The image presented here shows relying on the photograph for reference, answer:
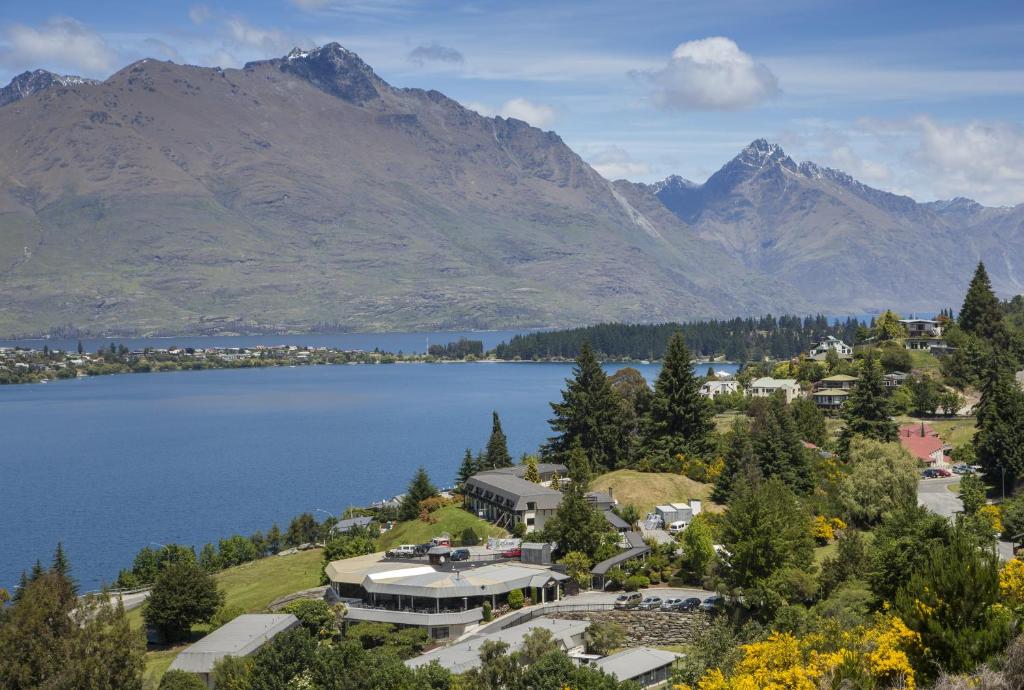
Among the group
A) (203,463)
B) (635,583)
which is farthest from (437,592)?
(203,463)

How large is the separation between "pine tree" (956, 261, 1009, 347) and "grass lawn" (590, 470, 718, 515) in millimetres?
47769

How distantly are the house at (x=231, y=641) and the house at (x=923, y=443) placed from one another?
4582 centimetres

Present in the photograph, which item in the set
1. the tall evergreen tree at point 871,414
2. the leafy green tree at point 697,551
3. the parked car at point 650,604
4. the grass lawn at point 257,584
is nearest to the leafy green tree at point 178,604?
the grass lawn at point 257,584

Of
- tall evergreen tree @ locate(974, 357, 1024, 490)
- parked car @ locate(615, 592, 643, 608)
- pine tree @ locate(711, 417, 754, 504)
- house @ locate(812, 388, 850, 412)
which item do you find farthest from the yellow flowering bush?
house @ locate(812, 388, 850, 412)

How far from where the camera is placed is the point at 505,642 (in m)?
45.4

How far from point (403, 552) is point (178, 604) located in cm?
1217

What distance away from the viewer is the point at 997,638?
27625mm

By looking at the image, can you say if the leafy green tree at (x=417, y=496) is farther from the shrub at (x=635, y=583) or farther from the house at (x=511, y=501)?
the shrub at (x=635, y=583)

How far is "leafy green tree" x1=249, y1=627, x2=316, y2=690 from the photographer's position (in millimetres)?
41656

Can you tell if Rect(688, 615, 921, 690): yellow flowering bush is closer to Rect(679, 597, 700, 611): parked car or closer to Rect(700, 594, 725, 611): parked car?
Rect(700, 594, 725, 611): parked car

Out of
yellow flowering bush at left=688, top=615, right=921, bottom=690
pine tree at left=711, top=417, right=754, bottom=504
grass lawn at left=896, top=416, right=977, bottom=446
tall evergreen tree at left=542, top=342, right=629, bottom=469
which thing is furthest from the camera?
grass lawn at left=896, top=416, right=977, bottom=446

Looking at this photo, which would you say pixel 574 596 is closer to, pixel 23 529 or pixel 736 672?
pixel 736 672

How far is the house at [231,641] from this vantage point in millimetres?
47906

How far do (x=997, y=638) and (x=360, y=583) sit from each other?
112ft
